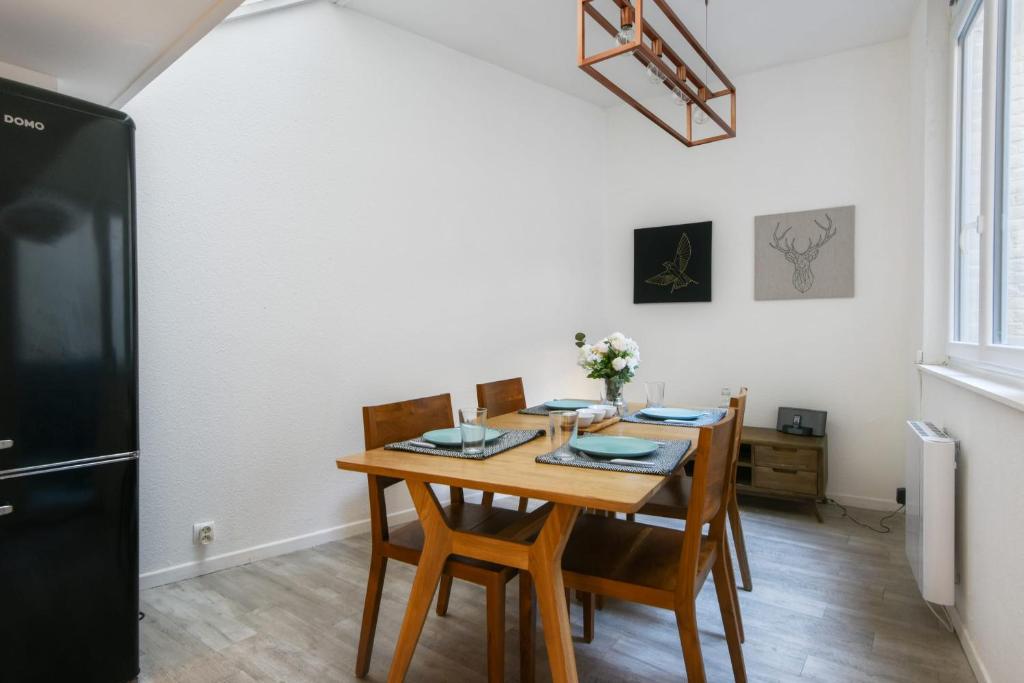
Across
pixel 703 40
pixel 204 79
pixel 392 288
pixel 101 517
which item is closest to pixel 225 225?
pixel 204 79

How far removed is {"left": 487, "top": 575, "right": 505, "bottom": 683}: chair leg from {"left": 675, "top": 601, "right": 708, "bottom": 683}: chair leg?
469mm

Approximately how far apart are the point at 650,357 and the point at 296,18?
3.15 m

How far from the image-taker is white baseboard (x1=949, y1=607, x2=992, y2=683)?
67.5 inches

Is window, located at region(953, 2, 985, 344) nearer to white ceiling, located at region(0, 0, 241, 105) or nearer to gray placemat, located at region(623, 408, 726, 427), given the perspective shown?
gray placemat, located at region(623, 408, 726, 427)

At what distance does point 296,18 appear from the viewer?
9.34ft

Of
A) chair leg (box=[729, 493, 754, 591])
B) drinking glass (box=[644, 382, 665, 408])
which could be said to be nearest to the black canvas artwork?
drinking glass (box=[644, 382, 665, 408])

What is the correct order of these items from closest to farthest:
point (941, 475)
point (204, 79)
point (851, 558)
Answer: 1. point (941, 475)
2. point (204, 79)
3. point (851, 558)

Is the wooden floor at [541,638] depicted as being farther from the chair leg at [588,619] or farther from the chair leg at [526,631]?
the chair leg at [526,631]

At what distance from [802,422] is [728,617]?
2192 mm

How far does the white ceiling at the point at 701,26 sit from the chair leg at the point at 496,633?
2826mm

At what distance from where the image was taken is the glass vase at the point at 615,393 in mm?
2350

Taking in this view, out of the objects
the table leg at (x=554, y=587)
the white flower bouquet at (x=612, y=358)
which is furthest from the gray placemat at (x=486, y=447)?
the white flower bouquet at (x=612, y=358)

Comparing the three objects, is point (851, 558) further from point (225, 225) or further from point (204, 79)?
point (204, 79)

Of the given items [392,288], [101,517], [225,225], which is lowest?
[101,517]
